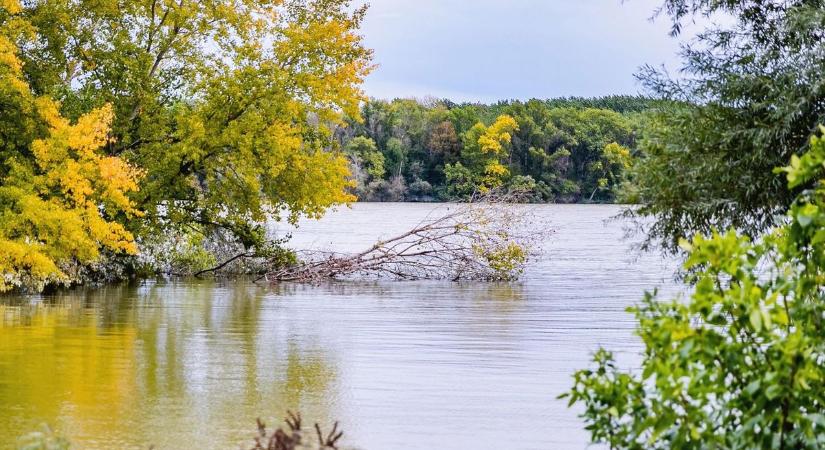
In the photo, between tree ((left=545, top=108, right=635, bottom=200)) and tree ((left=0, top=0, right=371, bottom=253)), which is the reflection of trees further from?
tree ((left=545, top=108, right=635, bottom=200))

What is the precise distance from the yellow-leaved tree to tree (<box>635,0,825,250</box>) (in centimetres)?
1212

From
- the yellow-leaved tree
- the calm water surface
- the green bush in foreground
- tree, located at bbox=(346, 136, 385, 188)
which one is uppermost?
tree, located at bbox=(346, 136, 385, 188)

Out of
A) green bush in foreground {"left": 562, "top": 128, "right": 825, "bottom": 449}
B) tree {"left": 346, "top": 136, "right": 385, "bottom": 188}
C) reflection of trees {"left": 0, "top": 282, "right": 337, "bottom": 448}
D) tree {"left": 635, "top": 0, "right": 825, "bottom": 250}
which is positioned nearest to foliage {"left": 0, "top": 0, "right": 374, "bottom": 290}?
reflection of trees {"left": 0, "top": 282, "right": 337, "bottom": 448}

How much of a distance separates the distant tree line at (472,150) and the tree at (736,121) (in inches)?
3130

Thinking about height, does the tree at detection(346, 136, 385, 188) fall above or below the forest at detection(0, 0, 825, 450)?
above

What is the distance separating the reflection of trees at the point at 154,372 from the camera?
10570 millimetres

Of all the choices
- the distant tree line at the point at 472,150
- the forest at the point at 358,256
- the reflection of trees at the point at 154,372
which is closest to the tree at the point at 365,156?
the distant tree line at the point at 472,150

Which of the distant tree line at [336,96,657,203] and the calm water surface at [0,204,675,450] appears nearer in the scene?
the calm water surface at [0,204,675,450]

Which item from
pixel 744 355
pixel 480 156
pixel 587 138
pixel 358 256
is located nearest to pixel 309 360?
pixel 744 355

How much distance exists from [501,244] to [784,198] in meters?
14.6

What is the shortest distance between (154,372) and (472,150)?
89.0 metres

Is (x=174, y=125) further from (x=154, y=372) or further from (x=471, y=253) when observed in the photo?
(x=154, y=372)

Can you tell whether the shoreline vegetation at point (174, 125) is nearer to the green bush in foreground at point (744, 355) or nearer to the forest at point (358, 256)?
the forest at point (358, 256)

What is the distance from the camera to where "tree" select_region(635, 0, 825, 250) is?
13977 mm
